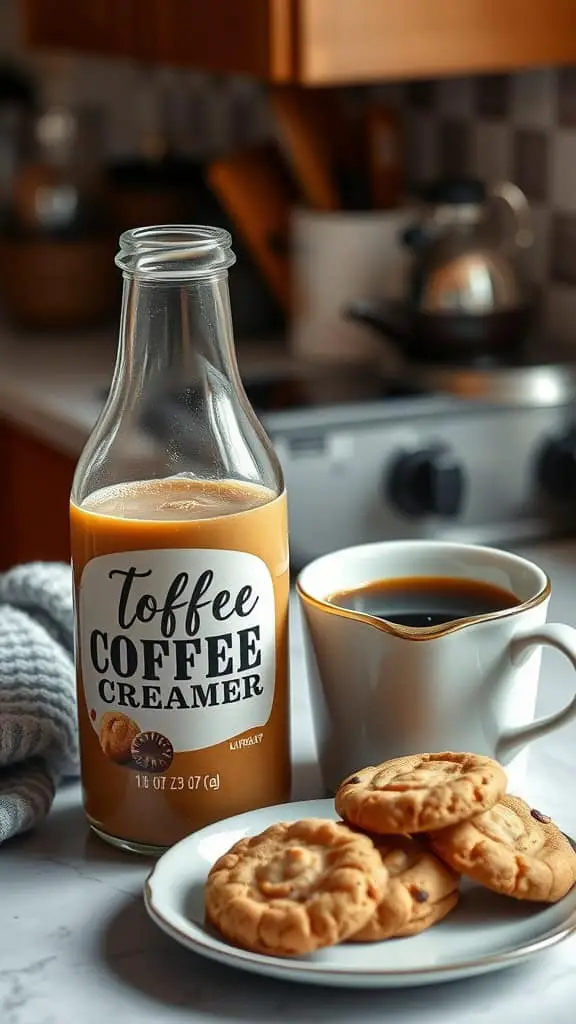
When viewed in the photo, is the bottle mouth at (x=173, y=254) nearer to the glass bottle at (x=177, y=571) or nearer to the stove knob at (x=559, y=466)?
the glass bottle at (x=177, y=571)

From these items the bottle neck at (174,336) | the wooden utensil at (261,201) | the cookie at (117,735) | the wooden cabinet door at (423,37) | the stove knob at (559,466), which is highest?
the wooden cabinet door at (423,37)

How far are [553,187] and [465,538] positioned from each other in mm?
486

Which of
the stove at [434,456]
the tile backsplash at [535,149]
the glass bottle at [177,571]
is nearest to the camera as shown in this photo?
the glass bottle at [177,571]

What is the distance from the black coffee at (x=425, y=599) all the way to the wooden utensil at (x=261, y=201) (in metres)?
1.11

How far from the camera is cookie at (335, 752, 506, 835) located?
60 centimetres

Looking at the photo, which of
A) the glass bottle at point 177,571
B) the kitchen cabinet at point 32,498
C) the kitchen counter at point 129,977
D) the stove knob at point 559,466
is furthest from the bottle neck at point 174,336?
the kitchen cabinet at point 32,498

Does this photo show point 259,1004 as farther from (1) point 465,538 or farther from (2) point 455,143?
(2) point 455,143

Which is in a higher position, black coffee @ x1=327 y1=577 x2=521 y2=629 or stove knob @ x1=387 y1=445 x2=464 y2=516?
black coffee @ x1=327 y1=577 x2=521 y2=629

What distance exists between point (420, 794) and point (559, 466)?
90 cm

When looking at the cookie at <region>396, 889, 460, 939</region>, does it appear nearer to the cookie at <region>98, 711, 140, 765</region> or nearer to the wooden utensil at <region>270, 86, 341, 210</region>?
the cookie at <region>98, 711, 140, 765</region>

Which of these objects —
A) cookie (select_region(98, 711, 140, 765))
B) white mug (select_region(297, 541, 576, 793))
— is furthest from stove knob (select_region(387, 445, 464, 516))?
cookie (select_region(98, 711, 140, 765))

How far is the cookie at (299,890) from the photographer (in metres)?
0.58

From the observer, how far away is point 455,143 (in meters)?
1.89

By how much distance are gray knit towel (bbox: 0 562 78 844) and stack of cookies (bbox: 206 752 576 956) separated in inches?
6.0
